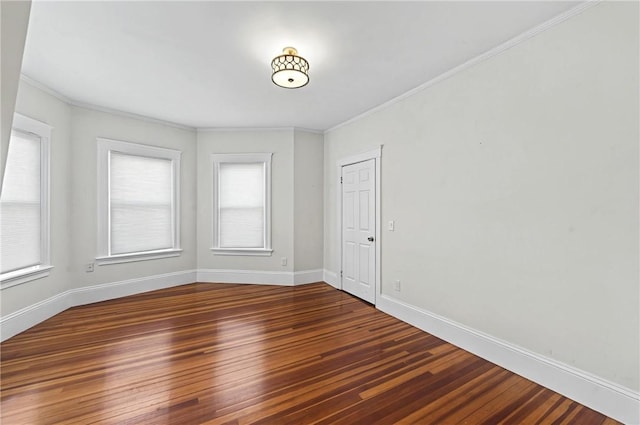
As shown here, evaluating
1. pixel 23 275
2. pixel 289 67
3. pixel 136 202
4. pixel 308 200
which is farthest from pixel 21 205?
pixel 308 200

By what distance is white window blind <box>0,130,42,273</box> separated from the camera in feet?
9.20

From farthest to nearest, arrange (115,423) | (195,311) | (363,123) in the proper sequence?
(363,123) → (195,311) → (115,423)

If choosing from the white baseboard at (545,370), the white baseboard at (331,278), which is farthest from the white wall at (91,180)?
the white baseboard at (545,370)

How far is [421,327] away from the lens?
3.04 metres

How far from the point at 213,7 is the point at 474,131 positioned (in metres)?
2.38

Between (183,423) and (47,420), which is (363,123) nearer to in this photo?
(183,423)

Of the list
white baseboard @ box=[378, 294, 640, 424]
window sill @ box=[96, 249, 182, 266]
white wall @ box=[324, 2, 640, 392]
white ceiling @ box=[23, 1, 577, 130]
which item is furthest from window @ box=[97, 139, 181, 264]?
white baseboard @ box=[378, 294, 640, 424]

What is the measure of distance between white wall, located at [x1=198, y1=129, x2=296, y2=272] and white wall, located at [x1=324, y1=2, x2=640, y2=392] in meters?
2.25

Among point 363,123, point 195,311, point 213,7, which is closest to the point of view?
point 213,7

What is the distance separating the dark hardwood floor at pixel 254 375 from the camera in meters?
1.77

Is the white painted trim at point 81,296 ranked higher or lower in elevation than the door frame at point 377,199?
lower

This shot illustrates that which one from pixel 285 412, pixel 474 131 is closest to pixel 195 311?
pixel 285 412

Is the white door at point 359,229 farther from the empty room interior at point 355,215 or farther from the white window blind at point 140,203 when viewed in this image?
the white window blind at point 140,203

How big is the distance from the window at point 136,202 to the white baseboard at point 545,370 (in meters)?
4.00
